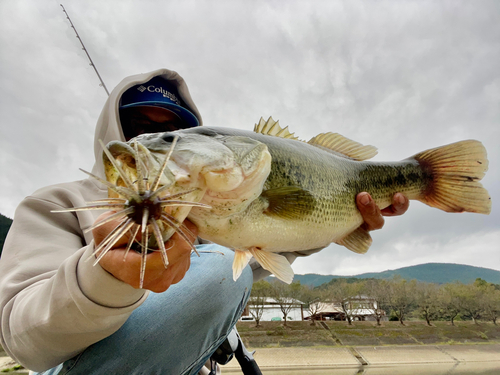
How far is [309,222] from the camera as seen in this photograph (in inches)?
49.3

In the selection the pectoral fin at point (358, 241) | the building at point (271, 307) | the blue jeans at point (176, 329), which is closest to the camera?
the blue jeans at point (176, 329)

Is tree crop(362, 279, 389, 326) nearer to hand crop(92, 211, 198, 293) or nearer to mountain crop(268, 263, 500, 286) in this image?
hand crop(92, 211, 198, 293)

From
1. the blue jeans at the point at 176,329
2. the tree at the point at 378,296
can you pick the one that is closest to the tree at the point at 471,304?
the tree at the point at 378,296

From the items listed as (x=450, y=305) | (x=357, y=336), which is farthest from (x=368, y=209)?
(x=450, y=305)

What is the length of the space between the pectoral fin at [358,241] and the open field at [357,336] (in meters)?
12.2

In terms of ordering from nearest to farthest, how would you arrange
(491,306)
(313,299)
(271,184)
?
(271,184) < (491,306) < (313,299)

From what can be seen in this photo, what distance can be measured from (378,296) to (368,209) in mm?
23360

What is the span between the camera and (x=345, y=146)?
1.91m

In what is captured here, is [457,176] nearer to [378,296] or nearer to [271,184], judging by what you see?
[271,184]

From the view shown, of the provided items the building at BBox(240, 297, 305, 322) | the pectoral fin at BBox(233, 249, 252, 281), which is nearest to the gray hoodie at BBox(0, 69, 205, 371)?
the pectoral fin at BBox(233, 249, 252, 281)

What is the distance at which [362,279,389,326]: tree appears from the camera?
2092cm

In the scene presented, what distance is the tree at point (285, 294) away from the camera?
20.1m

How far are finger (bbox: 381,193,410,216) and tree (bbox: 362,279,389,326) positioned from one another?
22.4m

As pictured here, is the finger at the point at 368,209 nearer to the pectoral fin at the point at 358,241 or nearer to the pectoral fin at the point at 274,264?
the pectoral fin at the point at 358,241
